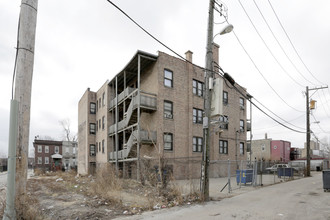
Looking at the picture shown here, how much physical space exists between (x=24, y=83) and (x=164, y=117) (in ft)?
58.3

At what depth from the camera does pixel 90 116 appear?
36562 mm

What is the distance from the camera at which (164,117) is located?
23000mm

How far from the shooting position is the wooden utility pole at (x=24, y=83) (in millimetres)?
5359

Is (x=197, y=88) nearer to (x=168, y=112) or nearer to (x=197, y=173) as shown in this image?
(x=168, y=112)

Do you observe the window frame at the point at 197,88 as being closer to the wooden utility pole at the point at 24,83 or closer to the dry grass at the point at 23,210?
the wooden utility pole at the point at 24,83

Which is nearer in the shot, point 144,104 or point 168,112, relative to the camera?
point 144,104

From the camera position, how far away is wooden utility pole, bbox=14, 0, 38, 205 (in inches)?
211

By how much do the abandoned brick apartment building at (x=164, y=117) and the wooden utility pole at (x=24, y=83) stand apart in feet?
45.2

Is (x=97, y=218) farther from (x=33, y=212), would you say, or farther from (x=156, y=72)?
(x=156, y=72)

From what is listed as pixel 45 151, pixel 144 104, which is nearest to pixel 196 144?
pixel 144 104

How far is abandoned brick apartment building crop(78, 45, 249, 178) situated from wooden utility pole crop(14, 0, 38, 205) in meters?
13.8

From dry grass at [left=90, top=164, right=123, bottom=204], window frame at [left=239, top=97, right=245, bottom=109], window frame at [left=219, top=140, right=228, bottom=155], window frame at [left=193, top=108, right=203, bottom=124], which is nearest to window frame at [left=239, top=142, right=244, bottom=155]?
window frame at [left=219, top=140, right=228, bottom=155]

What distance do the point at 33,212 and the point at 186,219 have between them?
14.0ft

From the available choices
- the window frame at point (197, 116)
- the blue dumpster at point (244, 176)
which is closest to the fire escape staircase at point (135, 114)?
the window frame at point (197, 116)
